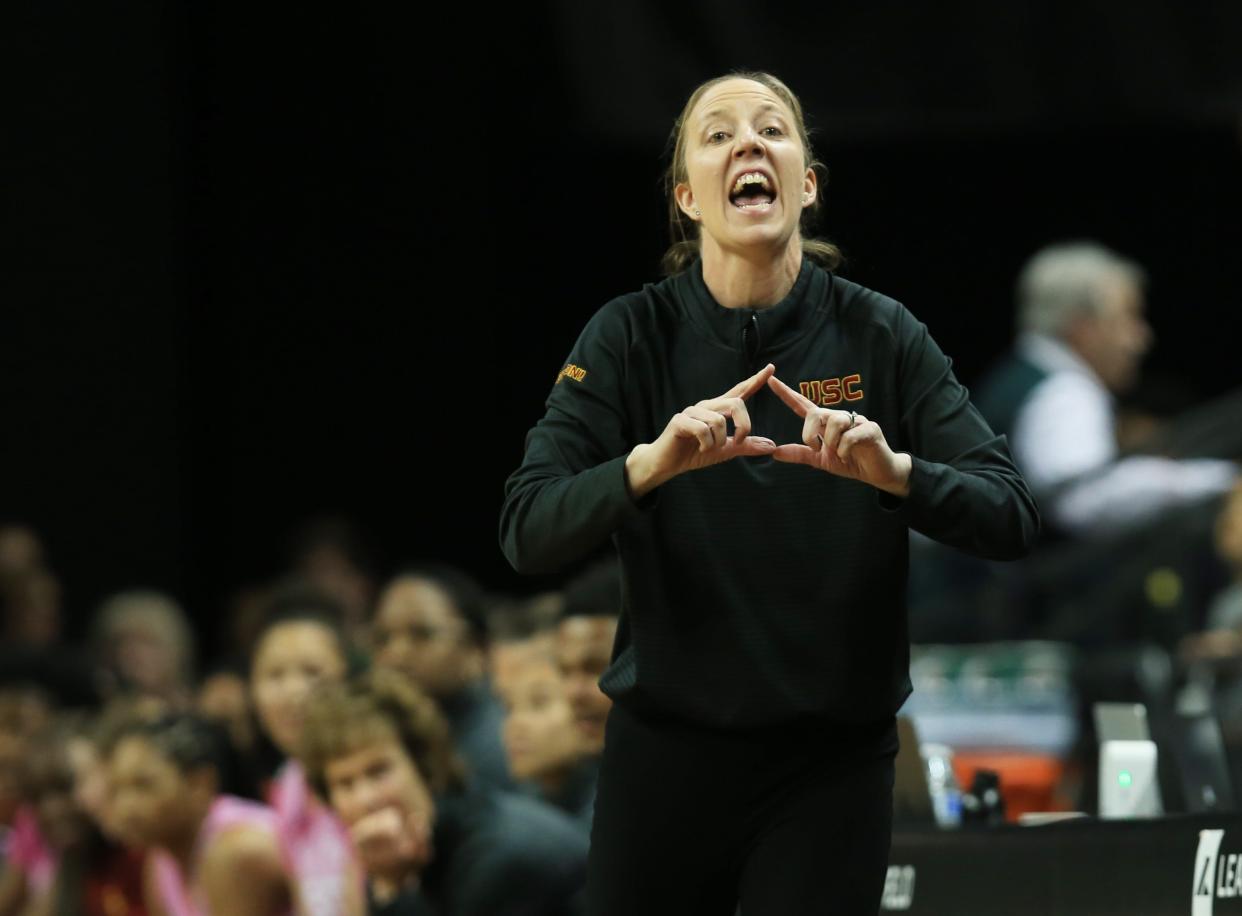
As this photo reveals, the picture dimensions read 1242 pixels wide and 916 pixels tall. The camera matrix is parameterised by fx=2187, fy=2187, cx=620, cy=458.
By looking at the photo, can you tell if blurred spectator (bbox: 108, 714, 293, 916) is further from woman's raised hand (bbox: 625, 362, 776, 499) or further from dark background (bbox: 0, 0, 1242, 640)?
dark background (bbox: 0, 0, 1242, 640)

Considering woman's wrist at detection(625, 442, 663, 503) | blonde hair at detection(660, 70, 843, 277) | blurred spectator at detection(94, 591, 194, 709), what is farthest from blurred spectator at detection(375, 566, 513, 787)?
woman's wrist at detection(625, 442, 663, 503)

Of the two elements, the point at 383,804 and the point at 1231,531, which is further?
the point at 1231,531

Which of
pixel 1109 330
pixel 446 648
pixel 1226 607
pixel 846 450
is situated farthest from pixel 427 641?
pixel 846 450

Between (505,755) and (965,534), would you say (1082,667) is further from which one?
(965,534)

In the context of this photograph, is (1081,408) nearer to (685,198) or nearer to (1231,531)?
(1231,531)

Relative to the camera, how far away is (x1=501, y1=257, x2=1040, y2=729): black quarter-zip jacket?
2.99 meters

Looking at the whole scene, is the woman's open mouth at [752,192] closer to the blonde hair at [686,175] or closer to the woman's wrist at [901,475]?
the blonde hair at [686,175]

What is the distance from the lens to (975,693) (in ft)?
23.1

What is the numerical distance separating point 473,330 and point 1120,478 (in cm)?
479

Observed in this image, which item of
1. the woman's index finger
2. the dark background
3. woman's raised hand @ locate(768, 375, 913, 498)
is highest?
the dark background

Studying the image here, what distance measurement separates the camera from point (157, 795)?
5.78 metres

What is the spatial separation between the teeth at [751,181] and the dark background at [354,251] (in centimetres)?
704

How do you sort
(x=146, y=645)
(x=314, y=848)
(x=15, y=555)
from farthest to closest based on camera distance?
(x=15, y=555)
(x=146, y=645)
(x=314, y=848)

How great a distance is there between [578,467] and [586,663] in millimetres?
2157
